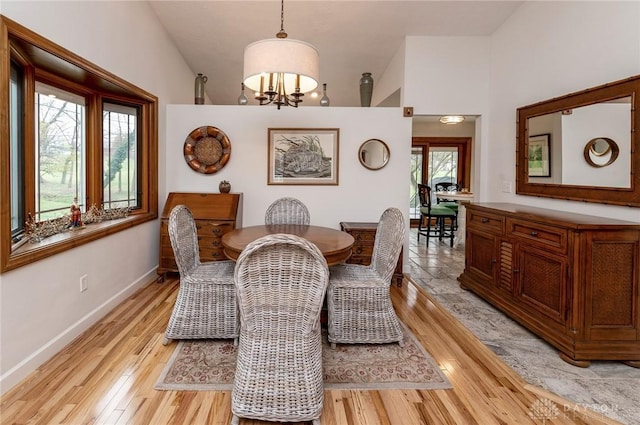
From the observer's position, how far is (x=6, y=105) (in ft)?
6.56

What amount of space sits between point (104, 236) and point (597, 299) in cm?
374

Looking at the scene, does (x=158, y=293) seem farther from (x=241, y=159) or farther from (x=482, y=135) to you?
(x=482, y=135)

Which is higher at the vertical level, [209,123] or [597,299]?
[209,123]

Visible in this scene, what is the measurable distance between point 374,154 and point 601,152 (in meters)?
2.33

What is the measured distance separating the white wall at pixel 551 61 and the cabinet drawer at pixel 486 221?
21.5 inches

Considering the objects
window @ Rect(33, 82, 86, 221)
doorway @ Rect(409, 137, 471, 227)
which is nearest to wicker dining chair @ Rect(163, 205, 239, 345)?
window @ Rect(33, 82, 86, 221)

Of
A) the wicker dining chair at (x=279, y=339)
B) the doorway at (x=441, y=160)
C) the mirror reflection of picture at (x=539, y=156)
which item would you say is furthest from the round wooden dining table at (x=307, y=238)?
the doorway at (x=441, y=160)

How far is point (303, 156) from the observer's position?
4.56m

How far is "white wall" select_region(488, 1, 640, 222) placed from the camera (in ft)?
8.84

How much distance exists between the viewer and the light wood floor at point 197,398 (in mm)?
1801

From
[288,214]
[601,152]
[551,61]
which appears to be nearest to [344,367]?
[288,214]

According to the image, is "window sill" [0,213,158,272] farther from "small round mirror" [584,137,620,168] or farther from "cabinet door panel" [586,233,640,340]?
"small round mirror" [584,137,620,168]

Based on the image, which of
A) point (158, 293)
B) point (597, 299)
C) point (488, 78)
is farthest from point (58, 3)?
point (488, 78)

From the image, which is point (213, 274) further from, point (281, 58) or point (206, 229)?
point (281, 58)
